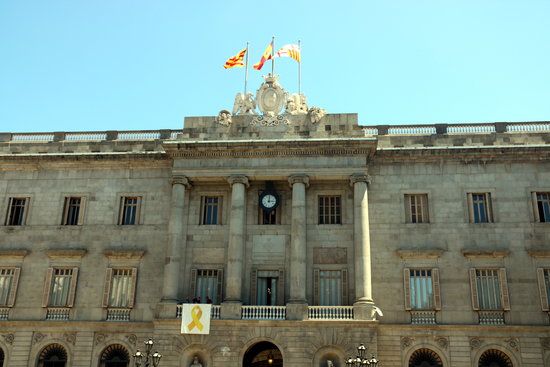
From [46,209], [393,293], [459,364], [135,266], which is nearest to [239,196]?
[135,266]

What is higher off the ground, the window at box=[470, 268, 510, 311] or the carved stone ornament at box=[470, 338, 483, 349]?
the window at box=[470, 268, 510, 311]

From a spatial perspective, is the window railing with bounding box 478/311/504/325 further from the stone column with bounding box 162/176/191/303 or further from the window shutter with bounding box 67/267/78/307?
the window shutter with bounding box 67/267/78/307

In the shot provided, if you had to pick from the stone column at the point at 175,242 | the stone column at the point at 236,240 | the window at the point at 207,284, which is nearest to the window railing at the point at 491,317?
the stone column at the point at 236,240

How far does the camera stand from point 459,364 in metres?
29.3

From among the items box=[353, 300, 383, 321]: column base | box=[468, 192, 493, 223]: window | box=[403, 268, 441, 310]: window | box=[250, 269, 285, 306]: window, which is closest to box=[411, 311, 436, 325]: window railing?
box=[403, 268, 441, 310]: window

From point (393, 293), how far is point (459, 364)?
4.96 m

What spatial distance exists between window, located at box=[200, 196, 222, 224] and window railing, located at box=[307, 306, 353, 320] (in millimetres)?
8059

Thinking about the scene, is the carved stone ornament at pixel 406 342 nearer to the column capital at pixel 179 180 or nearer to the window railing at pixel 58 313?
the column capital at pixel 179 180

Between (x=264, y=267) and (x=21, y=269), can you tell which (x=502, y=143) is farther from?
(x=21, y=269)

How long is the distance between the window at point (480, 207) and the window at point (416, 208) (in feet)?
8.33

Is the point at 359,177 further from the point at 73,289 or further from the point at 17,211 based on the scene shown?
the point at 17,211

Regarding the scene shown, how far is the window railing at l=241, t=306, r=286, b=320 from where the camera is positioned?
30.1 metres

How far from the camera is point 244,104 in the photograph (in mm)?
34750

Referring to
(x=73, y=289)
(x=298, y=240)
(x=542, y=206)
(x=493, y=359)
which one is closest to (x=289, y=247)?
(x=298, y=240)
